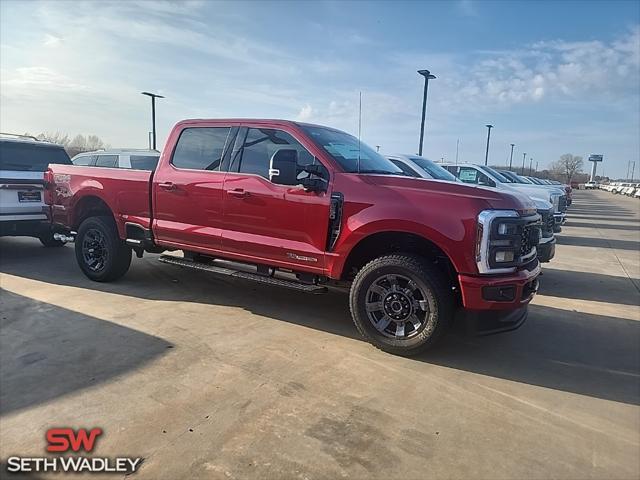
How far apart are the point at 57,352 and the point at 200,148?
269cm

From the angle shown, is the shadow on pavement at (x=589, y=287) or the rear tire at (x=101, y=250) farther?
the shadow on pavement at (x=589, y=287)

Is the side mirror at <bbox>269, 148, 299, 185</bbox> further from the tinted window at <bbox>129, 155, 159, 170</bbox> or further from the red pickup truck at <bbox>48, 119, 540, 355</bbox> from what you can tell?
the tinted window at <bbox>129, 155, 159, 170</bbox>

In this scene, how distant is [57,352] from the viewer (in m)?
4.10

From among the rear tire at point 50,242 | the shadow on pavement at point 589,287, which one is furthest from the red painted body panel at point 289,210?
the shadow on pavement at point 589,287

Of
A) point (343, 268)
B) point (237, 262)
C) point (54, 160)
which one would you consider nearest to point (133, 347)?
point (237, 262)

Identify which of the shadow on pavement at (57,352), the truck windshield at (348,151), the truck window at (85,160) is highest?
the truck windshield at (348,151)

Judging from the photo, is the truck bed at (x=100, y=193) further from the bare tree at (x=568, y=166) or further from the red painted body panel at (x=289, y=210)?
the bare tree at (x=568, y=166)

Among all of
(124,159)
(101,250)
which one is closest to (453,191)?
(101,250)

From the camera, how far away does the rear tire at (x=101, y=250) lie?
626 cm

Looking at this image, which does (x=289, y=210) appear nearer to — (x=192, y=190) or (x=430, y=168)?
(x=192, y=190)

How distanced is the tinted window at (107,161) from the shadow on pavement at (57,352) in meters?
8.53

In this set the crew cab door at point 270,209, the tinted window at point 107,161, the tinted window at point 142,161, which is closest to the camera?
the crew cab door at point 270,209

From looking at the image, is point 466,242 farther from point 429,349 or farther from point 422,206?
point 429,349

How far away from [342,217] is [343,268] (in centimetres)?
49
